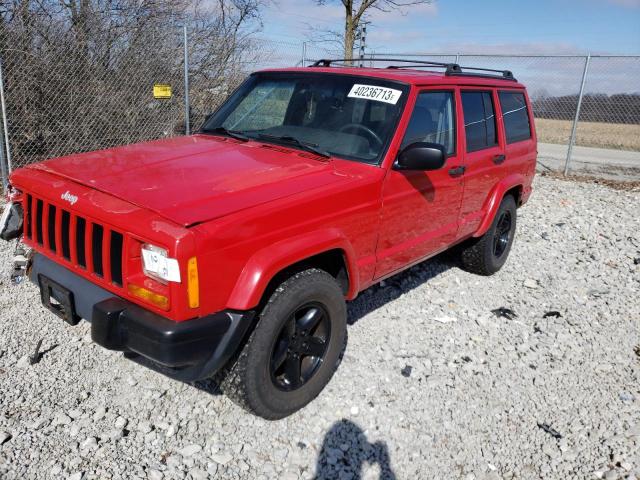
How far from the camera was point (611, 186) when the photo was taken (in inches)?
393

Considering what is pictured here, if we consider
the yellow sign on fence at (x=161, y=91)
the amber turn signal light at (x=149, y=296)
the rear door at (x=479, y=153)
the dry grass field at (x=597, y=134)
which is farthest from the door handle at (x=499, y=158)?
the dry grass field at (x=597, y=134)

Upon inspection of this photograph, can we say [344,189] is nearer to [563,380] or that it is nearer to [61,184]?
[61,184]

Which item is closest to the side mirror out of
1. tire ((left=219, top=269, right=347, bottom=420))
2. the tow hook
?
tire ((left=219, top=269, right=347, bottom=420))

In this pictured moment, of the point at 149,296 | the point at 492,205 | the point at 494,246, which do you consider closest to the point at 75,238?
the point at 149,296

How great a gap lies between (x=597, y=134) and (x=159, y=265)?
21.7m

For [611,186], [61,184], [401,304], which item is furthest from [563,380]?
[611,186]

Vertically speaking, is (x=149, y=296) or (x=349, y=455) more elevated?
(x=149, y=296)

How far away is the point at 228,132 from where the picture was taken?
12.8ft

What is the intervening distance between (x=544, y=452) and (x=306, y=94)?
2755mm

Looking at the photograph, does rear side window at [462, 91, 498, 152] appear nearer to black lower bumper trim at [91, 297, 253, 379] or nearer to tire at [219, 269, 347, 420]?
tire at [219, 269, 347, 420]

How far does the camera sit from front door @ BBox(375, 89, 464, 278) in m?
3.44

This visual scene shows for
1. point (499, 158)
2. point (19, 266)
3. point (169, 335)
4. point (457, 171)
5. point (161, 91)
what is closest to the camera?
point (169, 335)

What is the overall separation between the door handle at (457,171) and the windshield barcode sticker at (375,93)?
774mm

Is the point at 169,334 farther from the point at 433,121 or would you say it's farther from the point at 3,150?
the point at 3,150
